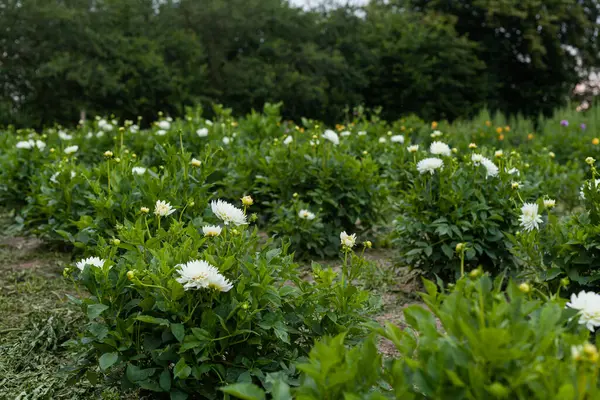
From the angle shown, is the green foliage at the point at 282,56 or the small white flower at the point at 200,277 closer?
the small white flower at the point at 200,277

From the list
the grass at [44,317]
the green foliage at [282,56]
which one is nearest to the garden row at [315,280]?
the grass at [44,317]

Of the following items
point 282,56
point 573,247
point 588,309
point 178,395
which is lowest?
point 282,56

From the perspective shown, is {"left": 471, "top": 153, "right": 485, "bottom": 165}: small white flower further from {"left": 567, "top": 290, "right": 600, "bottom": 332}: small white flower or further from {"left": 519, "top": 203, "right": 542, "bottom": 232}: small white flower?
{"left": 567, "top": 290, "right": 600, "bottom": 332}: small white flower

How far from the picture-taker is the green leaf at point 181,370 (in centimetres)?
181

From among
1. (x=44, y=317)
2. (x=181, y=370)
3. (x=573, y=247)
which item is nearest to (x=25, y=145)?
(x=44, y=317)

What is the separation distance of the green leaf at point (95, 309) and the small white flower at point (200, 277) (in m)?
0.32

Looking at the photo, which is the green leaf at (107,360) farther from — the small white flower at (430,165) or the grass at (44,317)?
the small white flower at (430,165)

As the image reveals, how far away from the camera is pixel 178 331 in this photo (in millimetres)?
1825

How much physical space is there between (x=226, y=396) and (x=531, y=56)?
2230 cm

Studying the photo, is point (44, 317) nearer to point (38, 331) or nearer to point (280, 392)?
point (38, 331)

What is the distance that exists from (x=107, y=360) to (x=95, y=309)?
16cm

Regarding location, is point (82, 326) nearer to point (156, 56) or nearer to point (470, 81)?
point (156, 56)

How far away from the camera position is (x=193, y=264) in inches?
69.3

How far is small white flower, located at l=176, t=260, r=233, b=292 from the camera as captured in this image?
1.74 m
